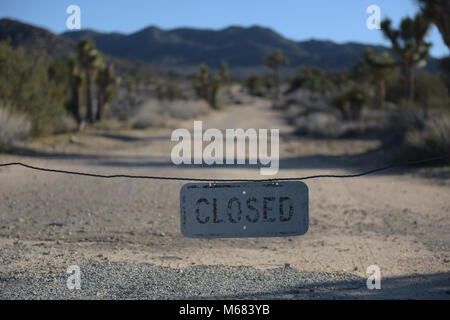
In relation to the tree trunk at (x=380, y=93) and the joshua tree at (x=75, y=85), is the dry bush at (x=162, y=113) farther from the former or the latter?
the tree trunk at (x=380, y=93)

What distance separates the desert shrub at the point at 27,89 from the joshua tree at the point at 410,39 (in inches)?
693

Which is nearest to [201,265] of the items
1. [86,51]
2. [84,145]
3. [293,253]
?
[293,253]

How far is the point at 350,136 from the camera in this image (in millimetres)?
23594

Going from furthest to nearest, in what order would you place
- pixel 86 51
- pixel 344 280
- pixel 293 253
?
pixel 86 51 < pixel 293 253 < pixel 344 280

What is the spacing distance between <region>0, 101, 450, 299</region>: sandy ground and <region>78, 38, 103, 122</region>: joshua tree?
41.8 ft

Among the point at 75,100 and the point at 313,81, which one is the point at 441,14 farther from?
the point at 313,81

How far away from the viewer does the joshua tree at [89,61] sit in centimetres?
2616

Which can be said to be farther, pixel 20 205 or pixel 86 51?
pixel 86 51

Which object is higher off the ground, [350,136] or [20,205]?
[350,136]

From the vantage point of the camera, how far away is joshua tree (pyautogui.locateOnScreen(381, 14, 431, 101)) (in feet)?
83.6

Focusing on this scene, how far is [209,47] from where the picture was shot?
154 metres

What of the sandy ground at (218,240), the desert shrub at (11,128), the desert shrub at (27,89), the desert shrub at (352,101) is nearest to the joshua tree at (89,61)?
the desert shrub at (27,89)

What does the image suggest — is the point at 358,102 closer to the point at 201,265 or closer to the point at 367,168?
the point at 367,168

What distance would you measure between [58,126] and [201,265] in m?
16.4
